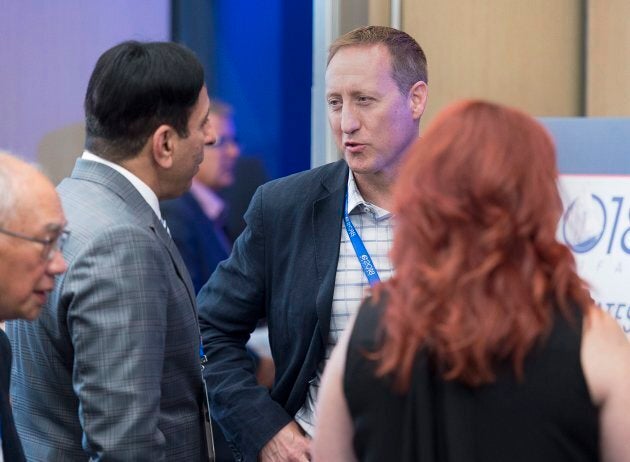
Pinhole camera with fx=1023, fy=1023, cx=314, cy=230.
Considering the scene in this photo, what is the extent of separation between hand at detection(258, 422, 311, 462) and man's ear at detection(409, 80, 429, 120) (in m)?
1.01

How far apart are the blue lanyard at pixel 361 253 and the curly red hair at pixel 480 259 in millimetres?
1089

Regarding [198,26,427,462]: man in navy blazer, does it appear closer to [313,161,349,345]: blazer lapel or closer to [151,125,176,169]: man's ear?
[313,161,349,345]: blazer lapel

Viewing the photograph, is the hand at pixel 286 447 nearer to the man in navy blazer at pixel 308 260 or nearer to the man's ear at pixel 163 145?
the man in navy blazer at pixel 308 260

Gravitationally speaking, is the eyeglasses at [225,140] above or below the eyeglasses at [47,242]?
above

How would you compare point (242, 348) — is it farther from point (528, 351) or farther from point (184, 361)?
point (528, 351)

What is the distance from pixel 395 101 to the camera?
119 inches

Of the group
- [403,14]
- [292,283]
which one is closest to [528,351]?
[292,283]

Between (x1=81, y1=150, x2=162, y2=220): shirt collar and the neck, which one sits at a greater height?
(x1=81, y1=150, x2=162, y2=220): shirt collar

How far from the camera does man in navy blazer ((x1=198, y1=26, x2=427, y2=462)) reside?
2855mm

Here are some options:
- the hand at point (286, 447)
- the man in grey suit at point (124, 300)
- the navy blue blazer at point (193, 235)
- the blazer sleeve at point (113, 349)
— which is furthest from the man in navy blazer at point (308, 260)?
the navy blue blazer at point (193, 235)

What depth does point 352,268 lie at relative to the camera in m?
2.88

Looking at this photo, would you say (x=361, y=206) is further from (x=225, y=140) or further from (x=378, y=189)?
(x=225, y=140)

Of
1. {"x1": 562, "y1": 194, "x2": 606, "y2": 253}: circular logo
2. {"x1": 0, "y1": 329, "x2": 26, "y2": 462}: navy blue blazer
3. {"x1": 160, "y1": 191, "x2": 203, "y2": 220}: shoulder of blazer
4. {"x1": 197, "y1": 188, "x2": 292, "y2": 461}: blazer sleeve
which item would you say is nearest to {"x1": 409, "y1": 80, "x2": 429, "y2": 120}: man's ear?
{"x1": 197, "y1": 188, "x2": 292, "y2": 461}: blazer sleeve

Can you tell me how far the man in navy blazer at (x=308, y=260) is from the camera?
2.86 metres
